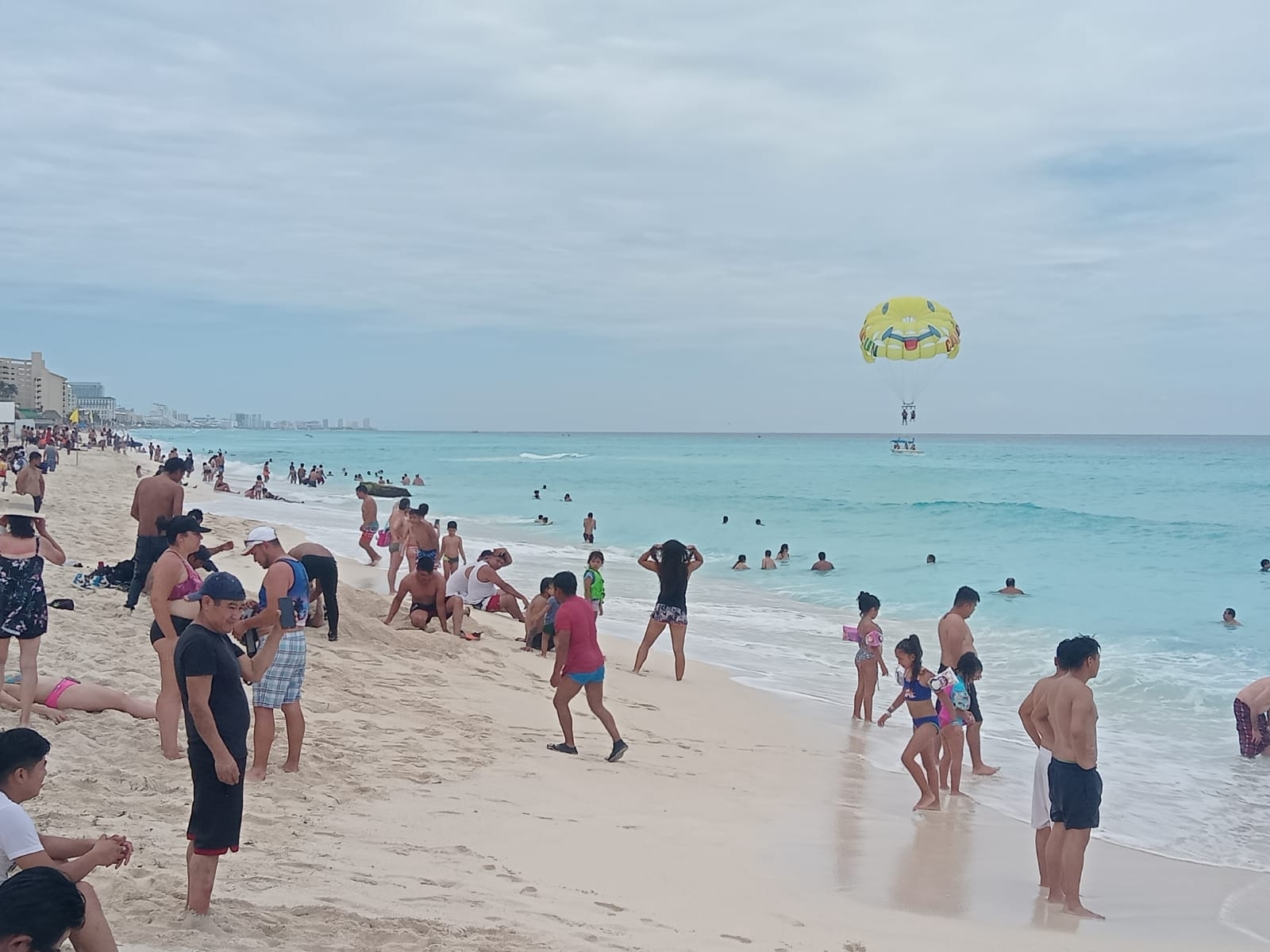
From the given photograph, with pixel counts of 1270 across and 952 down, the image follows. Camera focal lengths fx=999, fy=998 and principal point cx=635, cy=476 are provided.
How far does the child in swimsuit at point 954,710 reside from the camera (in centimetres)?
732

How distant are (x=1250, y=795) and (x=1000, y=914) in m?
4.21

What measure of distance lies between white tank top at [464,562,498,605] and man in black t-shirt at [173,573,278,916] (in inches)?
359

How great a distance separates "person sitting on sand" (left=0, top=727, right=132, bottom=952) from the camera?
10.4 feet

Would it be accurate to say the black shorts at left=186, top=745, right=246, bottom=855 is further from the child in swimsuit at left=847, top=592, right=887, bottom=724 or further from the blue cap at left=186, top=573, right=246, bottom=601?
the child in swimsuit at left=847, top=592, right=887, bottom=724

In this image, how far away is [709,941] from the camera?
4488 millimetres

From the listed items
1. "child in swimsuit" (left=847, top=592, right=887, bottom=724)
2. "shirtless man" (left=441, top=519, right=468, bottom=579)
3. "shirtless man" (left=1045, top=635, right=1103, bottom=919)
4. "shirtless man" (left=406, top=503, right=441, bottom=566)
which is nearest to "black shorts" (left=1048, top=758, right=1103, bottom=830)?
"shirtless man" (left=1045, top=635, right=1103, bottom=919)

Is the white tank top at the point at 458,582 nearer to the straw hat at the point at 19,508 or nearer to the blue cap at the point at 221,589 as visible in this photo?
the straw hat at the point at 19,508

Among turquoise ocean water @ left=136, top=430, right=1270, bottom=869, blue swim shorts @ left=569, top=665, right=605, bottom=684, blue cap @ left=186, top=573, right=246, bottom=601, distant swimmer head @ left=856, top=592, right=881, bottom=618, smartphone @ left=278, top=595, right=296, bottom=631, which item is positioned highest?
blue cap @ left=186, top=573, right=246, bottom=601

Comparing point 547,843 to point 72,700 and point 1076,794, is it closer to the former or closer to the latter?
point 1076,794

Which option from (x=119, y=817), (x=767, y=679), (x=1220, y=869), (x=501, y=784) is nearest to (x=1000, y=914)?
(x=1220, y=869)

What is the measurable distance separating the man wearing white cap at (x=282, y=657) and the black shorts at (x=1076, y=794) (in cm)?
432

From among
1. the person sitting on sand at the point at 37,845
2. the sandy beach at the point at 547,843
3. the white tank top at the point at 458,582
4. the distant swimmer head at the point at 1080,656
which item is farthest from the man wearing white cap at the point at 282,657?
the white tank top at the point at 458,582

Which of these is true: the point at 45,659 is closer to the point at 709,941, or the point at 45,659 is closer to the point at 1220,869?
the point at 709,941

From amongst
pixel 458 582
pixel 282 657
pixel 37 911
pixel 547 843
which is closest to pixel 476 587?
pixel 458 582
